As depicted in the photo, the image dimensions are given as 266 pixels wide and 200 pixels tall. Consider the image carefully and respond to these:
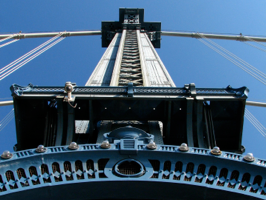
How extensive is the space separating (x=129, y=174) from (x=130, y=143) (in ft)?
4.07

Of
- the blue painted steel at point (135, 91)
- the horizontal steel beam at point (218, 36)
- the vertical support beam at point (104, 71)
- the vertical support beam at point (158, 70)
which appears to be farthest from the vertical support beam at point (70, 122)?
the horizontal steel beam at point (218, 36)

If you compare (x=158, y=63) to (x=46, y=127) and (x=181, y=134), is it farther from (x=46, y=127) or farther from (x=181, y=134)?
(x=46, y=127)

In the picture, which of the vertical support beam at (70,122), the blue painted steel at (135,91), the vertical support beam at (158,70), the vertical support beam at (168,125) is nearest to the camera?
the vertical support beam at (70,122)

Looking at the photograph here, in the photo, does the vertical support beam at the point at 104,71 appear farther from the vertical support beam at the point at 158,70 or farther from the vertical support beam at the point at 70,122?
the vertical support beam at the point at 70,122

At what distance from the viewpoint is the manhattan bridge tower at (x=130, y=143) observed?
898cm

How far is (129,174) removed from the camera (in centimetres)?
955

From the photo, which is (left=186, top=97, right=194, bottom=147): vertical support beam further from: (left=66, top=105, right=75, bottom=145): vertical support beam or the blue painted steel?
(left=66, top=105, right=75, bottom=145): vertical support beam

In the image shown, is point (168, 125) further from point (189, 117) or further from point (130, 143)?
point (130, 143)

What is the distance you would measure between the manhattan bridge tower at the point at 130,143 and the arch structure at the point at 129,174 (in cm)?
3

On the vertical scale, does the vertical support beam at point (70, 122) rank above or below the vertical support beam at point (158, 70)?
below

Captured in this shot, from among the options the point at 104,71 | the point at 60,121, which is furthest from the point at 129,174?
the point at 104,71

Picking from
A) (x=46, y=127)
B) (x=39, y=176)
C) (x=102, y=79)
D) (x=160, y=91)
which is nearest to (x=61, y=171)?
(x=39, y=176)

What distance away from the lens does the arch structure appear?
8.80 metres

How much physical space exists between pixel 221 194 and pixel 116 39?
35.5 metres
